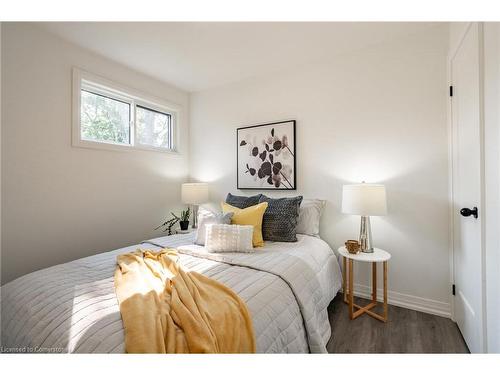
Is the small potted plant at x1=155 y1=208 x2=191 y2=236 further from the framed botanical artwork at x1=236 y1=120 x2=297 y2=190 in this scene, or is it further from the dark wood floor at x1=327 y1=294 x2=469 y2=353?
the dark wood floor at x1=327 y1=294 x2=469 y2=353

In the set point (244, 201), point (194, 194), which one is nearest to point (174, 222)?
point (194, 194)

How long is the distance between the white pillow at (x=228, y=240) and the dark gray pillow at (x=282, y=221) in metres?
0.39

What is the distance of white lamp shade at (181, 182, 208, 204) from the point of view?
3.11 metres

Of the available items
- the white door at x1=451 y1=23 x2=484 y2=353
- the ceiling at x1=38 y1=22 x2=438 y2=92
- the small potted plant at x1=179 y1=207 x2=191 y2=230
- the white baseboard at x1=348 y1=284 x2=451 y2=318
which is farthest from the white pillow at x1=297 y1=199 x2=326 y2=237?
the ceiling at x1=38 y1=22 x2=438 y2=92

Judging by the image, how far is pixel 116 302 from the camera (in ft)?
3.72

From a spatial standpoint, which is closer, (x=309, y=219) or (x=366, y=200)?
(x=366, y=200)

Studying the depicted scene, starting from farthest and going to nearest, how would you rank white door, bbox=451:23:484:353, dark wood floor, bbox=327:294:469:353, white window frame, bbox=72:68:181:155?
1. white window frame, bbox=72:68:181:155
2. dark wood floor, bbox=327:294:469:353
3. white door, bbox=451:23:484:353

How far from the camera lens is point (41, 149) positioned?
211 cm

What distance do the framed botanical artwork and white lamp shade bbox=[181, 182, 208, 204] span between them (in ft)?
1.65

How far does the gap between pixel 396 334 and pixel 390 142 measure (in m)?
1.63

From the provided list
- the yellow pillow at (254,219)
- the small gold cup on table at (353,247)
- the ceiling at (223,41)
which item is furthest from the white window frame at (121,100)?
the small gold cup on table at (353,247)

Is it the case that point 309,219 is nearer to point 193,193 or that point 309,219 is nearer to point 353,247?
point 353,247
